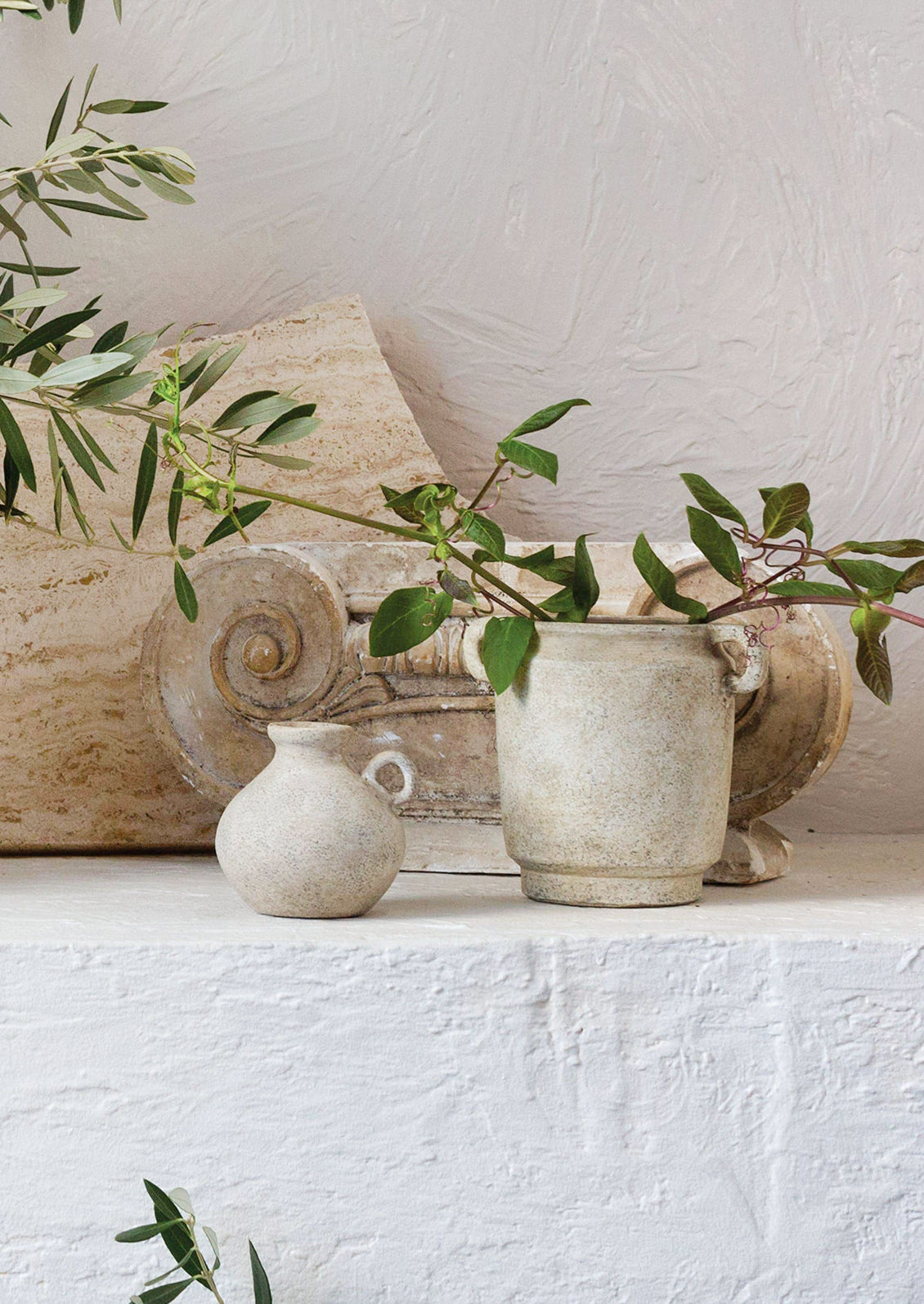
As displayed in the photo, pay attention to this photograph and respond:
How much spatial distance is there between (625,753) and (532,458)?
224 mm

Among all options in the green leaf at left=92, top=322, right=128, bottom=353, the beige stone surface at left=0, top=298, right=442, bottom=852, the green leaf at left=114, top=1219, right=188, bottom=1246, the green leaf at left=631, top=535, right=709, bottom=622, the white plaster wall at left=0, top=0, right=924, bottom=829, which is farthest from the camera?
the white plaster wall at left=0, top=0, right=924, bottom=829

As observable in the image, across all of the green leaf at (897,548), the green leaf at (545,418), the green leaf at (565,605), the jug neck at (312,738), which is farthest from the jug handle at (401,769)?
the green leaf at (897,548)

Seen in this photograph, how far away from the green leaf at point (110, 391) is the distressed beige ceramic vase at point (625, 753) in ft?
1.16

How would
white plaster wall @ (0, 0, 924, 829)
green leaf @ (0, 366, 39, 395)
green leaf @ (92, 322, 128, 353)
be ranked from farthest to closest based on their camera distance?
white plaster wall @ (0, 0, 924, 829) → green leaf @ (92, 322, 128, 353) → green leaf @ (0, 366, 39, 395)

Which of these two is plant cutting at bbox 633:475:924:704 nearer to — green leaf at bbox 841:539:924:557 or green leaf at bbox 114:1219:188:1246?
green leaf at bbox 841:539:924:557

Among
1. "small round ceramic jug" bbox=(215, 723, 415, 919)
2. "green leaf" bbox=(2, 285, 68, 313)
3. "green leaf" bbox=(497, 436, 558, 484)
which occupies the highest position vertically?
"green leaf" bbox=(2, 285, 68, 313)

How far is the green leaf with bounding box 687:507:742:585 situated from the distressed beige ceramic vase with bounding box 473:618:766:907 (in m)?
0.04

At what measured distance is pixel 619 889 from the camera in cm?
86

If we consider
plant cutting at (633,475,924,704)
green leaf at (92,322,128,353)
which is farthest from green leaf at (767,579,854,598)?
green leaf at (92,322,128,353)

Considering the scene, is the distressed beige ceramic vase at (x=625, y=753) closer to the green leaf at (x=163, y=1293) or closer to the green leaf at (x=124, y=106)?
the green leaf at (x=163, y=1293)

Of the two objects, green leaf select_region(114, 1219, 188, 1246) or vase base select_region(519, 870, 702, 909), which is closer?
green leaf select_region(114, 1219, 188, 1246)

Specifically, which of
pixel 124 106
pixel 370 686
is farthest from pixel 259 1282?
pixel 124 106

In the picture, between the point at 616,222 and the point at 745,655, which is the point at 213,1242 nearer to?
the point at 745,655

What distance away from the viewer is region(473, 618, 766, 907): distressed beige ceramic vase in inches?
33.4
